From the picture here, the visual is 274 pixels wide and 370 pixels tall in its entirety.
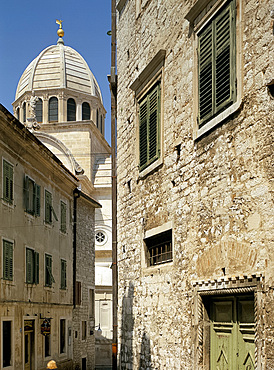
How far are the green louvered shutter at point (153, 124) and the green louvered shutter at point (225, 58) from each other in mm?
2826

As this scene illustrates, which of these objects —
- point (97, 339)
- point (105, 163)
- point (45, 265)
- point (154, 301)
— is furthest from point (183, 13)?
point (105, 163)

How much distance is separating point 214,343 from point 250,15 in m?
4.25

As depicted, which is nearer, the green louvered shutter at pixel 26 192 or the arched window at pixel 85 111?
the green louvered shutter at pixel 26 192

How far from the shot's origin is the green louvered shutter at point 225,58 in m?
7.74

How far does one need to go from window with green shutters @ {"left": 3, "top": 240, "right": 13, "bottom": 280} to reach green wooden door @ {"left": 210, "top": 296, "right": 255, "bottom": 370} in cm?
1011

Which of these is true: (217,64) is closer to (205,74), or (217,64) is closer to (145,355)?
(205,74)

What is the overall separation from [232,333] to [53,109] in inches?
1719

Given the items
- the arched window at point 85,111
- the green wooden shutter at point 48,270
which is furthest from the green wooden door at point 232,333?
the arched window at point 85,111

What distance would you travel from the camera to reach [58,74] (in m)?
51.0

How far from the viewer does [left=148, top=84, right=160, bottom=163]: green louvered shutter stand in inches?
432

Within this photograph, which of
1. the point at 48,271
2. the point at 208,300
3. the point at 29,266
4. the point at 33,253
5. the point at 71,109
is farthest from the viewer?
the point at 71,109

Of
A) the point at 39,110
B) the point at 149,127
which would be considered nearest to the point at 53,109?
the point at 39,110

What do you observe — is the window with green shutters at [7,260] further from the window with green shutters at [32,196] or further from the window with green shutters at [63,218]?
the window with green shutters at [63,218]

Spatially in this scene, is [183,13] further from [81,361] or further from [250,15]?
[81,361]
